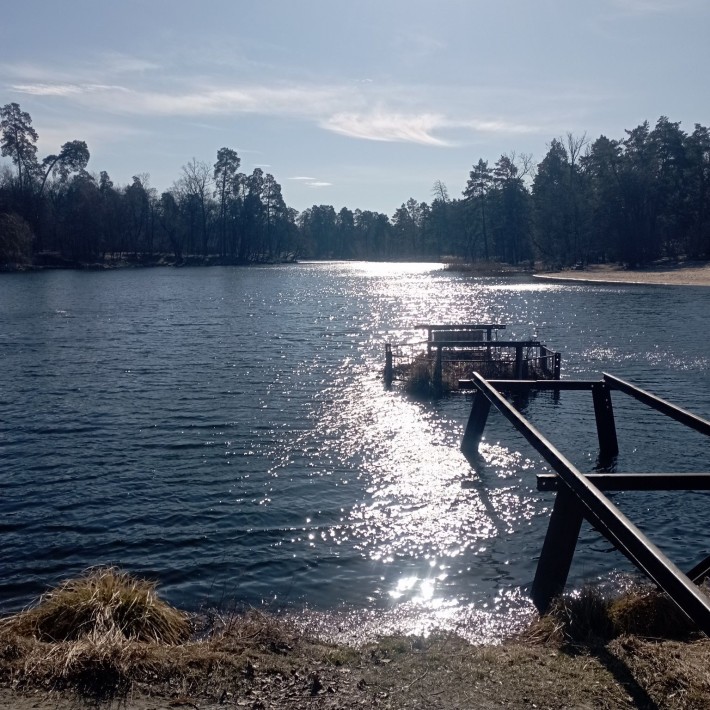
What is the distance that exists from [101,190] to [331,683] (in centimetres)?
12978

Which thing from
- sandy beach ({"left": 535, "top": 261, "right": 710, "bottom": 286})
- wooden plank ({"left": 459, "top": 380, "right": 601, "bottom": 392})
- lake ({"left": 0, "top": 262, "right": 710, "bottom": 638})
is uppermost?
sandy beach ({"left": 535, "top": 261, "right": 710, "bottom": 286})

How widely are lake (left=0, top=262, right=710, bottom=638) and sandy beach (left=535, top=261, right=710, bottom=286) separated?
4096cm

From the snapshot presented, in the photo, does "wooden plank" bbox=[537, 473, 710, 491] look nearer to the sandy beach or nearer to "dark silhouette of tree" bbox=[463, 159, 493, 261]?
the sandy beach

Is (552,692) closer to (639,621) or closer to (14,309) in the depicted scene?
(639,621)

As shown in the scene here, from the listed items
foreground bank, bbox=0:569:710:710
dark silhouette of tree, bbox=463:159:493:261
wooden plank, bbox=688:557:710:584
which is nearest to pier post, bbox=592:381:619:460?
wooden plank, bbox=688:557:710:584

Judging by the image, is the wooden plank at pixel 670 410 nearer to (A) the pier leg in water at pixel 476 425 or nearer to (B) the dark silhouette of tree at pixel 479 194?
(A) the pier leg in water at pixel 476 425

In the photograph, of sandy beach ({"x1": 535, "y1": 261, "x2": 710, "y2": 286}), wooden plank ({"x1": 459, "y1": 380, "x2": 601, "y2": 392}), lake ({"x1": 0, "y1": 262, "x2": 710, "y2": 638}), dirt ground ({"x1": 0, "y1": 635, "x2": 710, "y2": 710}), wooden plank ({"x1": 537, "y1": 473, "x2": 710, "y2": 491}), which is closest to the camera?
dirt ground ({"x1": 0, "y1": 635, "x2": 710, "y2": 710})

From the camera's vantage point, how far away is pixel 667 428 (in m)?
16.3

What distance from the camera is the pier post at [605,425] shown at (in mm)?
13898

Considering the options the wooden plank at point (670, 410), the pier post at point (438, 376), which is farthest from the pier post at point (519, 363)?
the wooden plank at point (670, 410)

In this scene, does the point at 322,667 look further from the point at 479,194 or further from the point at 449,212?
the point at 449,212

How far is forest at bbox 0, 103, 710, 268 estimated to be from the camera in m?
85.5

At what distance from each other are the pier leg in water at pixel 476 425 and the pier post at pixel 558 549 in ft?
20.6

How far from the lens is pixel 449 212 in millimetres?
158375
